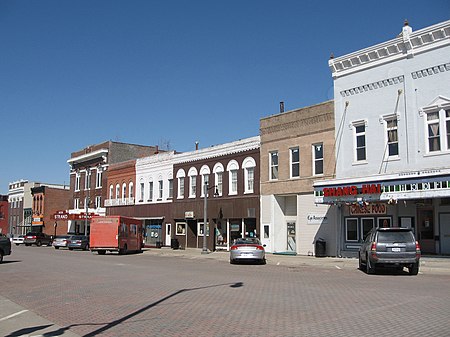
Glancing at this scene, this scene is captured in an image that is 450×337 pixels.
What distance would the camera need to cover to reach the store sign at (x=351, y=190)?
85.6 ft

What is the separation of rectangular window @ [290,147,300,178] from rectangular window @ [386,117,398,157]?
7.07m

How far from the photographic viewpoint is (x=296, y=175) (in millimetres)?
33344

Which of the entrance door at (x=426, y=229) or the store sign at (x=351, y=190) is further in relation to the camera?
the entrance door at (x=426, y=229)

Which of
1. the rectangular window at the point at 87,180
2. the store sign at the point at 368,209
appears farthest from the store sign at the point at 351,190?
the rectangular window at the point at 87,180

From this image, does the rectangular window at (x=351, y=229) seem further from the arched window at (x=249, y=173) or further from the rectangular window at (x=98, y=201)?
the rectangular window at (x=98, y=201)

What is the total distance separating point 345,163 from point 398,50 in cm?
685

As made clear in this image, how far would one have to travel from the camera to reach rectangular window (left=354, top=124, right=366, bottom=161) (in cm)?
2881

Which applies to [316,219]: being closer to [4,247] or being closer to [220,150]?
[220,150]

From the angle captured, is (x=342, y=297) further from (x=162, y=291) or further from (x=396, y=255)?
(x=396, y=255)

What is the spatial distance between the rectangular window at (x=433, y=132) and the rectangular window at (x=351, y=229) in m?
6.31

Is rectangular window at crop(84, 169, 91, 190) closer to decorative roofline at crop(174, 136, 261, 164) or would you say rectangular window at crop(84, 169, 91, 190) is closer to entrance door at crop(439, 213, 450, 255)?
decorative roofline at crop(174, 136, 261, 164)

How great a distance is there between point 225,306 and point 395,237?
9.93 meters

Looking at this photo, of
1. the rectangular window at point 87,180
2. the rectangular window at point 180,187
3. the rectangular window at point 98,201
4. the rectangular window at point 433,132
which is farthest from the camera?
the rectangular window at point 87,180

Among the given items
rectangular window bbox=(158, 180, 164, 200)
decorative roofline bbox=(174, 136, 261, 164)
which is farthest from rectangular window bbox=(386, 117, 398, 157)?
rectangular window bbox=(158, 180, 164, 200)
